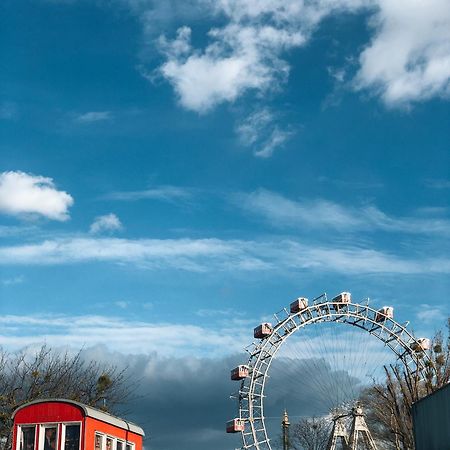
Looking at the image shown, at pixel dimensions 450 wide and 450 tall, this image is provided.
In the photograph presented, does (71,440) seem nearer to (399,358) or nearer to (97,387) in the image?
(97,387)

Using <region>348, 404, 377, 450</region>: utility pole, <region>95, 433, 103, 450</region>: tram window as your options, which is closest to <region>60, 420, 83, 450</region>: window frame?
<region>95, 433, 103, 450</region>: tram window

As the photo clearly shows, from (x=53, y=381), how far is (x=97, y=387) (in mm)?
3828

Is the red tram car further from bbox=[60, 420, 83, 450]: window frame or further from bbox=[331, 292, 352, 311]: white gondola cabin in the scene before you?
bbox=[331, 292, 352, 311]: white gondola cabin

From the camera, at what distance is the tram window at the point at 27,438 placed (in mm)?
32688

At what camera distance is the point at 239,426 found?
241ft

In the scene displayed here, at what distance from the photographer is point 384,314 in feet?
259

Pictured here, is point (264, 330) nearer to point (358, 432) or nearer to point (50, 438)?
point (358, 432)

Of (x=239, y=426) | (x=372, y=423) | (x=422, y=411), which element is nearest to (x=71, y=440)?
(x=422, y=411)

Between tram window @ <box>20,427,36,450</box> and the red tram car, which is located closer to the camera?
the red tram car

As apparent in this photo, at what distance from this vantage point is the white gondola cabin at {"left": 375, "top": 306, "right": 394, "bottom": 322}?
258 ft

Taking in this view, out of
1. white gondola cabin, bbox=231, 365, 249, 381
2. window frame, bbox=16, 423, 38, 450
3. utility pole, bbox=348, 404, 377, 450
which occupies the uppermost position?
white gondola cabin, bbox=231, 365, 249, 381

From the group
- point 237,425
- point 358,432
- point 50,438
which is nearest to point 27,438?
point 50,438

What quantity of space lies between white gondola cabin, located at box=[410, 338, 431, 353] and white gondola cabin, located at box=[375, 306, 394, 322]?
333cm

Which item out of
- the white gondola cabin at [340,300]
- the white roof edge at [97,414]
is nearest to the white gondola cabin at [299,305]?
the white gondola cabin at [340,300]
